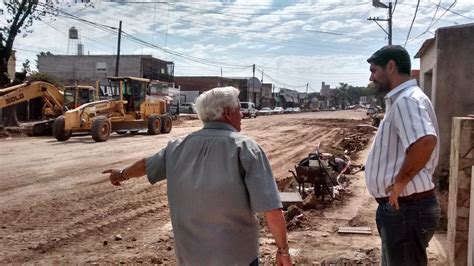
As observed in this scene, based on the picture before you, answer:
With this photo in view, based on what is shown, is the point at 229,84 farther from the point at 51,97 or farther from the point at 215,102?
the point at 215,102

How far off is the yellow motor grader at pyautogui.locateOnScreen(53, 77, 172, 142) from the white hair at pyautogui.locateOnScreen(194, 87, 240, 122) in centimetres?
1813

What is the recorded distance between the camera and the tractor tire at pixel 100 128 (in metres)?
20.4

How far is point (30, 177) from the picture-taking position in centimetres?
1156

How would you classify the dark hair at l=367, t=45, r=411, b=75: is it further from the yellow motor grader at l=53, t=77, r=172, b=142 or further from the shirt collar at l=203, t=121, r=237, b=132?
the yellow motor grader at l=53, t=77, r=172, b=142

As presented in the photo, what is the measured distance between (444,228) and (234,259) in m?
4.56

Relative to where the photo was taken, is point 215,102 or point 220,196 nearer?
point 220,196

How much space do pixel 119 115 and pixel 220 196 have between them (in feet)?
70.4

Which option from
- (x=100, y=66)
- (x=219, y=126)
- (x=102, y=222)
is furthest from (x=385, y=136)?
(x=100, y=66)

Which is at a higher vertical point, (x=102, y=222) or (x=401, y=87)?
(x=401, y=87)

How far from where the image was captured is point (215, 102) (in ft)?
9.86

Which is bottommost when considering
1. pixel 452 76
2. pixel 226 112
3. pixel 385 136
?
pixel 385 136

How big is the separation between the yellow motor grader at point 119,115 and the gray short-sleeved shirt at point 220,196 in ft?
59.8

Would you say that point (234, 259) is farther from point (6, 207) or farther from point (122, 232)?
point (6, 207)

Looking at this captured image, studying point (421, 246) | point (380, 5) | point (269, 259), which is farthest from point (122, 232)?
point (380, 5)
